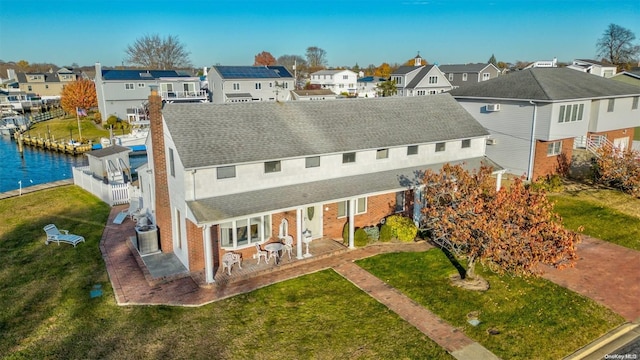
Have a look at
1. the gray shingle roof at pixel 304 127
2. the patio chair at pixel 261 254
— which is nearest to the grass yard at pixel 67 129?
the gray shingle roof at pixel 304 127

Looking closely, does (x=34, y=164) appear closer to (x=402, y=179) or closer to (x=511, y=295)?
(x=402, y=179)

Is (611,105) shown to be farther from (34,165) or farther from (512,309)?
(34,165)

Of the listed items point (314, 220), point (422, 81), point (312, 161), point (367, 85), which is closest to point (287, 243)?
point (314, 220)

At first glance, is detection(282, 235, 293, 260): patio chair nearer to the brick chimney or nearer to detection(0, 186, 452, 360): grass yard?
detection(0, 186, 452, 360): grass yard

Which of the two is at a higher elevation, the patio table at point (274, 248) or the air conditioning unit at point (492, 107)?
the air conditioning unit at point (492, 107)

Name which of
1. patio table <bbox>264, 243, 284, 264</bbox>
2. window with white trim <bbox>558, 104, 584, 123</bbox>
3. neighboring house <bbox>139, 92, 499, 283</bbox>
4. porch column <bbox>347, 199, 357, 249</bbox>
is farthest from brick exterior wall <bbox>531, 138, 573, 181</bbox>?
patio table <bbox>264, 243, 284, 264</bbox>

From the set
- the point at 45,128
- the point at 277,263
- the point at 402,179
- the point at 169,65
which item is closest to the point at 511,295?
the point at 402,179

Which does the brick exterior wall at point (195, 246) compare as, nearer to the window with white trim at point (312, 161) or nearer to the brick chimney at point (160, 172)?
the brick chimney at point (160, 172)
